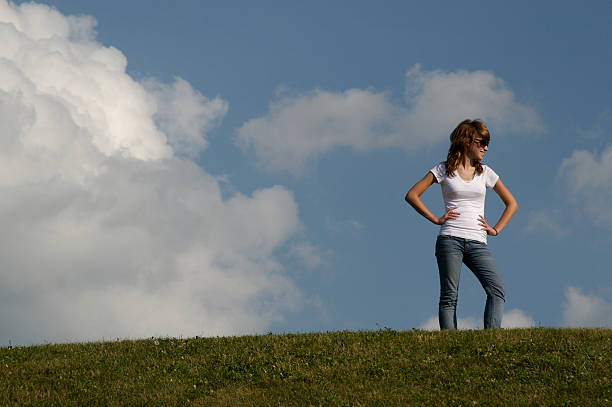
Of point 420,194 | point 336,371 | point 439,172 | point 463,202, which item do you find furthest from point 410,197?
point 336,371

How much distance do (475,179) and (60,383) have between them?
876 centimetres

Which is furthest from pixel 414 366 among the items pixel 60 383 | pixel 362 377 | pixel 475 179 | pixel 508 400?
pixel 60 383

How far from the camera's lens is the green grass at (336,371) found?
11336 millimetres

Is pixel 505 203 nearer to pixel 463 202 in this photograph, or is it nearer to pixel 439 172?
pixel 463 202

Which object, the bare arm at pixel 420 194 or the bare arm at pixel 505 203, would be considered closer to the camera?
the bare arm at pixel 420 194

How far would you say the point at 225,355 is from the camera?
13.5 metres

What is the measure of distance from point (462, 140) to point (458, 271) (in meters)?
2.49

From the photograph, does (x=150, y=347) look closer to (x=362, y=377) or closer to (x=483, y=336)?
(x=362, y=377)

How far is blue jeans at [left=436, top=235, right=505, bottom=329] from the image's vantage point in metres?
12.6

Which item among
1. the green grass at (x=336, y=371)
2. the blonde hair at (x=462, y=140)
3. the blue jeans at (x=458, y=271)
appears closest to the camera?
the green grass at (x=336, y=371)

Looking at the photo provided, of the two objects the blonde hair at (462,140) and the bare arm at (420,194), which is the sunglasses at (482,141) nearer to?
the blonde hair at (462,140)

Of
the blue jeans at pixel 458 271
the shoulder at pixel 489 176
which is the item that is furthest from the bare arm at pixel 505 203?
the blue jeans at pixel 458 271

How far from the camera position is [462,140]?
42.6ft

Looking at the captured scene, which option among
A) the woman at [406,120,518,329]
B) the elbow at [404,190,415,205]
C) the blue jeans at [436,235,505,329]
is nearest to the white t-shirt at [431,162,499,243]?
the woman at [406,120,518,329]
